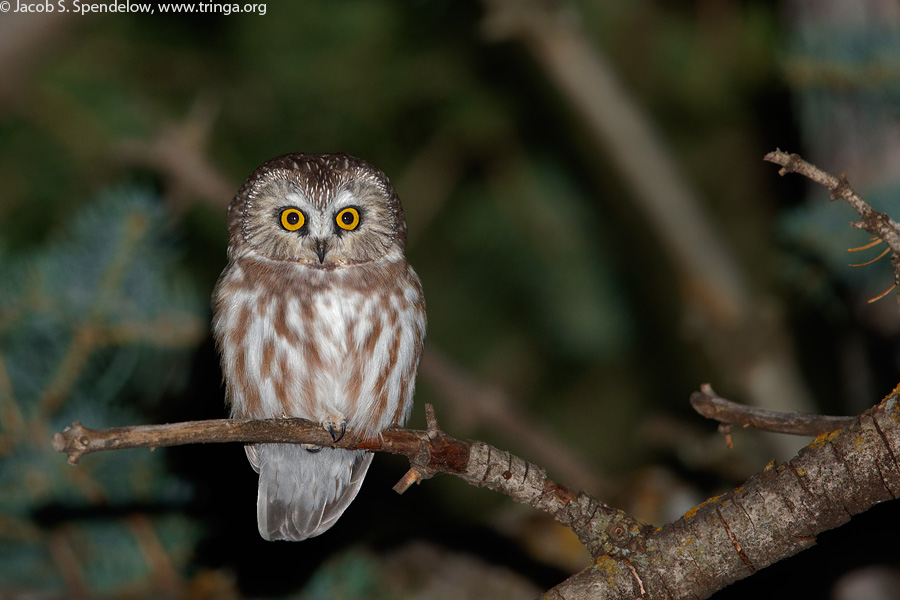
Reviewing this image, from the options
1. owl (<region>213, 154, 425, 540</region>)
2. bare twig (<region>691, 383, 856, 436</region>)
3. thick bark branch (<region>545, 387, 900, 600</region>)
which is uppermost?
owl (<region>213, 154, 425, 540</region>)

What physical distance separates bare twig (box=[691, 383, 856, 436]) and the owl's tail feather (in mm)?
1576

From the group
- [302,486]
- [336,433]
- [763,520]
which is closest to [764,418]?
[763,520]

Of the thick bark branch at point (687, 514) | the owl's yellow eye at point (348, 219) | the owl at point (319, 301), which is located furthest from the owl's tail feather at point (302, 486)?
the thick bark branch at point (687, 514)

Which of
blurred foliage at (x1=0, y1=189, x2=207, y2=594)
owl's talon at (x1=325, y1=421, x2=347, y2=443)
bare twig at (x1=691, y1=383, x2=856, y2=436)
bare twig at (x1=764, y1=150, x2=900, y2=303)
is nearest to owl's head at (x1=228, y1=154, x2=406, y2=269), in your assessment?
blurred foliage at (x1=0, y1=189, x2=207, y2=594)

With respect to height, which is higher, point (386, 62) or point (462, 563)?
point (386, 62)

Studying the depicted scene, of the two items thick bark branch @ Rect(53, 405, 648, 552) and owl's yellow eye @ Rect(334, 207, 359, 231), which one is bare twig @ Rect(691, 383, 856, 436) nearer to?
thick bark branch @ Rect(53, 405, 648, 552)

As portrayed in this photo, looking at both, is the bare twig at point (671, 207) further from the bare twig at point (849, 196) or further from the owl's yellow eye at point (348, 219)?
the bare twig at point (849, 196)

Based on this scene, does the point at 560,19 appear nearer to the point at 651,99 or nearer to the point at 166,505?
the point at 651,99

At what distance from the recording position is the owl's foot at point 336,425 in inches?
116

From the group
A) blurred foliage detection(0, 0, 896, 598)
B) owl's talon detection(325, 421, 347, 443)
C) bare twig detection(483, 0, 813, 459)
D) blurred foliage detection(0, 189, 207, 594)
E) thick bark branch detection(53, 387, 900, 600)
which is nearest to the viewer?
thick bark branch detection(53, 387, 900, 600)

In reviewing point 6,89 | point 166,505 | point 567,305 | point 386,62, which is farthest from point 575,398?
point 6,89

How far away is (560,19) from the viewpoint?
4.88 meters

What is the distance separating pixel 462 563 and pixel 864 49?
10.4 ft

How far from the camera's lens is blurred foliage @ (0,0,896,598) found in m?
3.57
